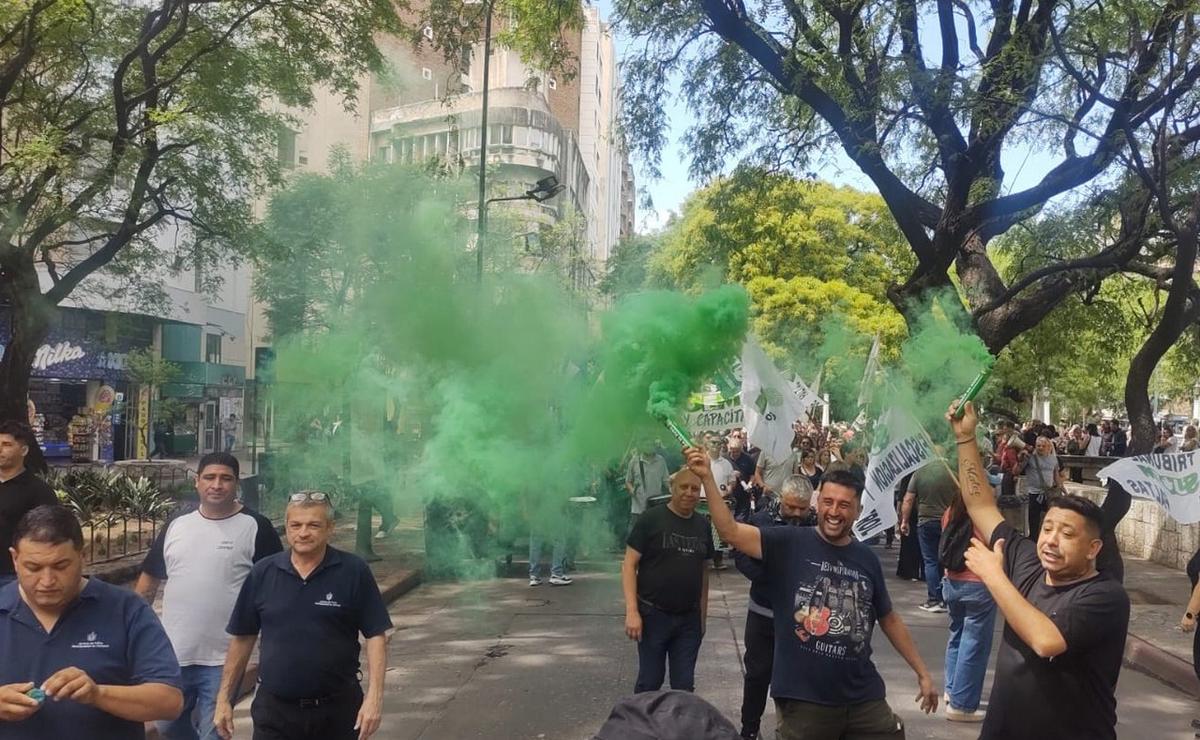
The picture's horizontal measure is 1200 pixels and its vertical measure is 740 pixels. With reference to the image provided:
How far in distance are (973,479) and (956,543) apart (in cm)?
271

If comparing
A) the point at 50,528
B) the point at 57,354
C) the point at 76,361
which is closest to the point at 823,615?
the point at 50,528

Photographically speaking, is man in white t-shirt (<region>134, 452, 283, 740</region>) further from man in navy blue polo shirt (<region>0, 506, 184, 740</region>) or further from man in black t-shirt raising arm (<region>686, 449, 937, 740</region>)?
man in black t-shirt raising arm (<region>686, 449, 937, 740</region>)

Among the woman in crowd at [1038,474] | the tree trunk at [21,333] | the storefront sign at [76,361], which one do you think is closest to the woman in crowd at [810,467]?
the woman in crowd at [1038,474]

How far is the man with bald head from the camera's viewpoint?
509 centimetres

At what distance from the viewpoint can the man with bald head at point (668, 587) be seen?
16.7ft

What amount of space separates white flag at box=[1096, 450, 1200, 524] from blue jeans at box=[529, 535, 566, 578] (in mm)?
4966

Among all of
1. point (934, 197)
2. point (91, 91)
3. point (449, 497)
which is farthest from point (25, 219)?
point (934, 197)

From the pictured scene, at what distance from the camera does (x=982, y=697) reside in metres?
6.70

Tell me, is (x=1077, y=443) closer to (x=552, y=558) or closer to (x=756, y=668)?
(x=552, y=558)

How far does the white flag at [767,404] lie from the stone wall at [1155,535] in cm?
551

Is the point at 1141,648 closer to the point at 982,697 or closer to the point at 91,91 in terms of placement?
the point at 982,697

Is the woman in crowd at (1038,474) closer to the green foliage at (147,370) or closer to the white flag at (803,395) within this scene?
the white flag at (803,395)

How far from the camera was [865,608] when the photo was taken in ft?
12.2

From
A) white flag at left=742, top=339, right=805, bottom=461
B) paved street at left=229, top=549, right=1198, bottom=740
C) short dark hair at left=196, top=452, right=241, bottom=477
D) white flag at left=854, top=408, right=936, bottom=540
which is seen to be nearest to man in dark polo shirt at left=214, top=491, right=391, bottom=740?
short dark hair at left=196, top=452, right=241, bottom=477
